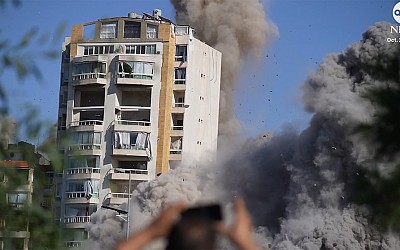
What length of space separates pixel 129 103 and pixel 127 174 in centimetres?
535

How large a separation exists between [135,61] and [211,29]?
1627 cm

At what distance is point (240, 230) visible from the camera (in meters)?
3.91

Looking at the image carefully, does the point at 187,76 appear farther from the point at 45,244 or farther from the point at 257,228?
the point at 45,244

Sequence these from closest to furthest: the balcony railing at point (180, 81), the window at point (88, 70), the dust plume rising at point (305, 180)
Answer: the dust plume rising at point (305, 180) < the window at point (88, 70) < the balcony railing at point (180, 81)

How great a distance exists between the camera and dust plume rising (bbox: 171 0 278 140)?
255 feet

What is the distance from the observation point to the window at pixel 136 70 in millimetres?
62406

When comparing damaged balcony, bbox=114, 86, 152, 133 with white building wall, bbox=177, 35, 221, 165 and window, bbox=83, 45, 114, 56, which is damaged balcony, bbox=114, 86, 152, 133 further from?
window, bbox=83, 45, 114, 56

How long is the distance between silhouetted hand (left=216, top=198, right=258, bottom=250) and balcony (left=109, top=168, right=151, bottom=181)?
187 feet

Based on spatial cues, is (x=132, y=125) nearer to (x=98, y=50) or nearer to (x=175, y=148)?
(x=175, y=148)

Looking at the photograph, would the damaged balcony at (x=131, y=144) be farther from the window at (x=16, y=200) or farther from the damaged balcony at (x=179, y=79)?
the window at (x=16, y=200)

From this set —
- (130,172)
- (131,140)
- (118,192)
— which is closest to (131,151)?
(131,140)

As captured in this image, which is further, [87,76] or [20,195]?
[87,76]

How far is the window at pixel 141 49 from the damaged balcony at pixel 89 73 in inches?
79.5

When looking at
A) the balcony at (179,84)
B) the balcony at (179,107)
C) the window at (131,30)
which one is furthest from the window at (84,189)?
the window at (131,30)
